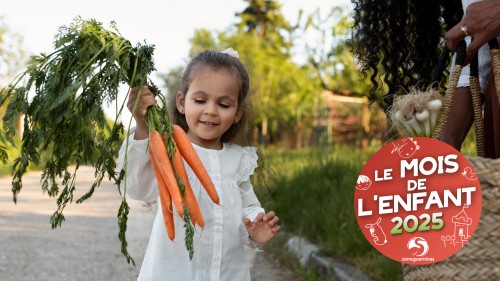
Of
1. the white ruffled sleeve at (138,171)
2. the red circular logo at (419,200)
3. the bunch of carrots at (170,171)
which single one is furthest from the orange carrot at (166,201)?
the red circular logo at (419,200)

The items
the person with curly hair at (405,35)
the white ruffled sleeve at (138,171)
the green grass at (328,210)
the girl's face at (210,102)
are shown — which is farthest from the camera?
the green grass at (328,210)

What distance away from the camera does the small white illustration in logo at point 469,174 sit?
173 cm

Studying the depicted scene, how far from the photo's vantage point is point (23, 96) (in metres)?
2.16

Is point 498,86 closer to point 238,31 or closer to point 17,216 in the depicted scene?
point 17,216

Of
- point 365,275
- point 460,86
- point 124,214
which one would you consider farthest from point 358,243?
point 124,214

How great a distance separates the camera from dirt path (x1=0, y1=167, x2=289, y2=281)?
546 centimetres

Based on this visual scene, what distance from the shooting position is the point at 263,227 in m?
2.61

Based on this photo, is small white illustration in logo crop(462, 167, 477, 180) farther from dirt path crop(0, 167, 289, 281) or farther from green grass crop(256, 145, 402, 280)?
green grass crop(256, 145, 402, 280)

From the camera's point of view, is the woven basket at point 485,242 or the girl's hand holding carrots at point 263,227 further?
the girl's hand holding carrots at point 263,227

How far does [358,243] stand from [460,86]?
2734 millimetres

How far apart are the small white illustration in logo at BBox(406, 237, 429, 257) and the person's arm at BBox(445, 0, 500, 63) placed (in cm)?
56

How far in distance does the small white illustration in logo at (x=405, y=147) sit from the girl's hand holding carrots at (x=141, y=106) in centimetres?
77

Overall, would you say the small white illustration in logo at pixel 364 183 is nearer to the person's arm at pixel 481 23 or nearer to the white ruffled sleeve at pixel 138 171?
the person's arm at pixel 481 23

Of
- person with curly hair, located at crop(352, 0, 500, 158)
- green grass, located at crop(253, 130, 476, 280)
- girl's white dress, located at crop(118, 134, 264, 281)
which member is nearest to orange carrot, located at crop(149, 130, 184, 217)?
girl's white dress, located at crop(118, 134, 264, 281)
